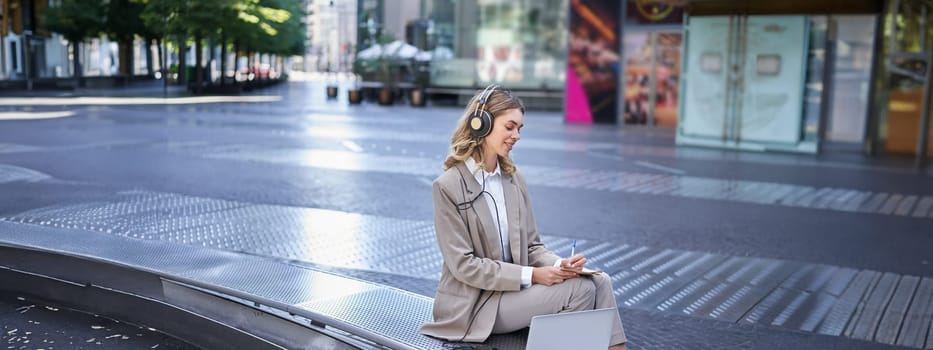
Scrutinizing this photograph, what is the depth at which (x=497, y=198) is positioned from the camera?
3680 mm

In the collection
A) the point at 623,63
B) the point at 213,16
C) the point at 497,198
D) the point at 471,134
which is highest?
the point at 213,16

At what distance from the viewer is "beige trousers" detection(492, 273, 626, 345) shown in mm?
3457

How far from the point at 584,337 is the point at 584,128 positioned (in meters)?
18.7

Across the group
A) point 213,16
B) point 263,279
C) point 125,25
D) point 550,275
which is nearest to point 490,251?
point 550,275

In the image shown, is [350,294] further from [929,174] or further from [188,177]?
[929,174]

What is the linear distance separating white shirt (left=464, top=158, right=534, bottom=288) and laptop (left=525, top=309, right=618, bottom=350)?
506 millimetres

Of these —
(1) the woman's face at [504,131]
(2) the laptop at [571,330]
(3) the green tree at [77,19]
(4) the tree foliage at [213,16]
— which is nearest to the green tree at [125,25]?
(3) the green tree at [77,19]

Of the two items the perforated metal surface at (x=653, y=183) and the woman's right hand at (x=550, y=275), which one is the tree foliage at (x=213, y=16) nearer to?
the perforated metal surface at (x=653, y=183)

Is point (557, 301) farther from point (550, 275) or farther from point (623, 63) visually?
point (623, 63)

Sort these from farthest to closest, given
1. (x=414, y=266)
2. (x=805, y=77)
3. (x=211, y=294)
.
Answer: (x=805, y=77)
(x=414, y=266)
(x=211, y=294)

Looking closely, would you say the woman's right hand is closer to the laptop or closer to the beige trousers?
the beige trousers

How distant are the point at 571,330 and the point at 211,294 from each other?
224 cm

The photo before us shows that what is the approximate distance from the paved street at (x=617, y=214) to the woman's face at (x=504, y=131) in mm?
1707

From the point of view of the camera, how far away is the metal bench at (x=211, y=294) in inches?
159
